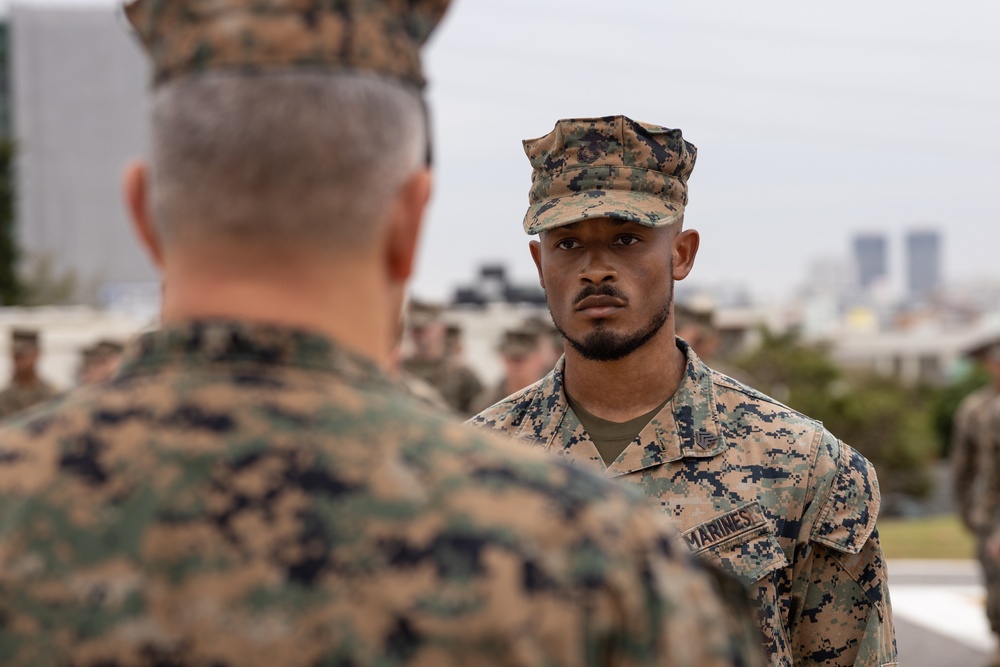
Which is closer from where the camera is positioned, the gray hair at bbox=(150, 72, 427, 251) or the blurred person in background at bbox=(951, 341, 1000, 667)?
the gray hair at bbox=(150, 72, 427, 251)

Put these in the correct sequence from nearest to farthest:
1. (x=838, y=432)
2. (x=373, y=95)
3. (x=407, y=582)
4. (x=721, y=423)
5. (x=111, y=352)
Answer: (x=407, y=582), (x=373, y=95), (x=721, y=423), (x=111, y=352), (x=838, y=432)

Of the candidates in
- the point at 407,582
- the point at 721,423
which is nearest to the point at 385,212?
the point at 407,582

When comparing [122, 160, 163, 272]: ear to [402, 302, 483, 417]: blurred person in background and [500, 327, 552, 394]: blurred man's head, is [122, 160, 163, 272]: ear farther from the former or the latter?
[402, 302, 483, 417]: blurred person in background

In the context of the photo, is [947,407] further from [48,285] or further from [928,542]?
[928,542]

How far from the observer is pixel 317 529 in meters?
1.32

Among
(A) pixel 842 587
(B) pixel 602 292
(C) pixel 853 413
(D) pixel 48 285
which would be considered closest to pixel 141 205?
(B) pixel 602 292

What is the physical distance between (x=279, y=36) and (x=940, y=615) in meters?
10.6

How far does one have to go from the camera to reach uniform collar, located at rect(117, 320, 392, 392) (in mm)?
1399

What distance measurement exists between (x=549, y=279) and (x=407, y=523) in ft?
7.09

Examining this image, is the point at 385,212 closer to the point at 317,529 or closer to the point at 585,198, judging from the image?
the point at 317,529

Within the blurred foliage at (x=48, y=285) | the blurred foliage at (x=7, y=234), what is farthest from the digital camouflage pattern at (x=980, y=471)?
the blurred foliage at (x=48, y=285)

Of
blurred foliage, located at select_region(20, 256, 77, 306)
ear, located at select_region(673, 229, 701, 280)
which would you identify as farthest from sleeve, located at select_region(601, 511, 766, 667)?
blurred foliage, located at select_region(20, 256, 77, 306)

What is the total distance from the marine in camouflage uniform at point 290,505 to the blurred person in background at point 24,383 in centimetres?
1250

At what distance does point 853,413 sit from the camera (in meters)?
42.3
